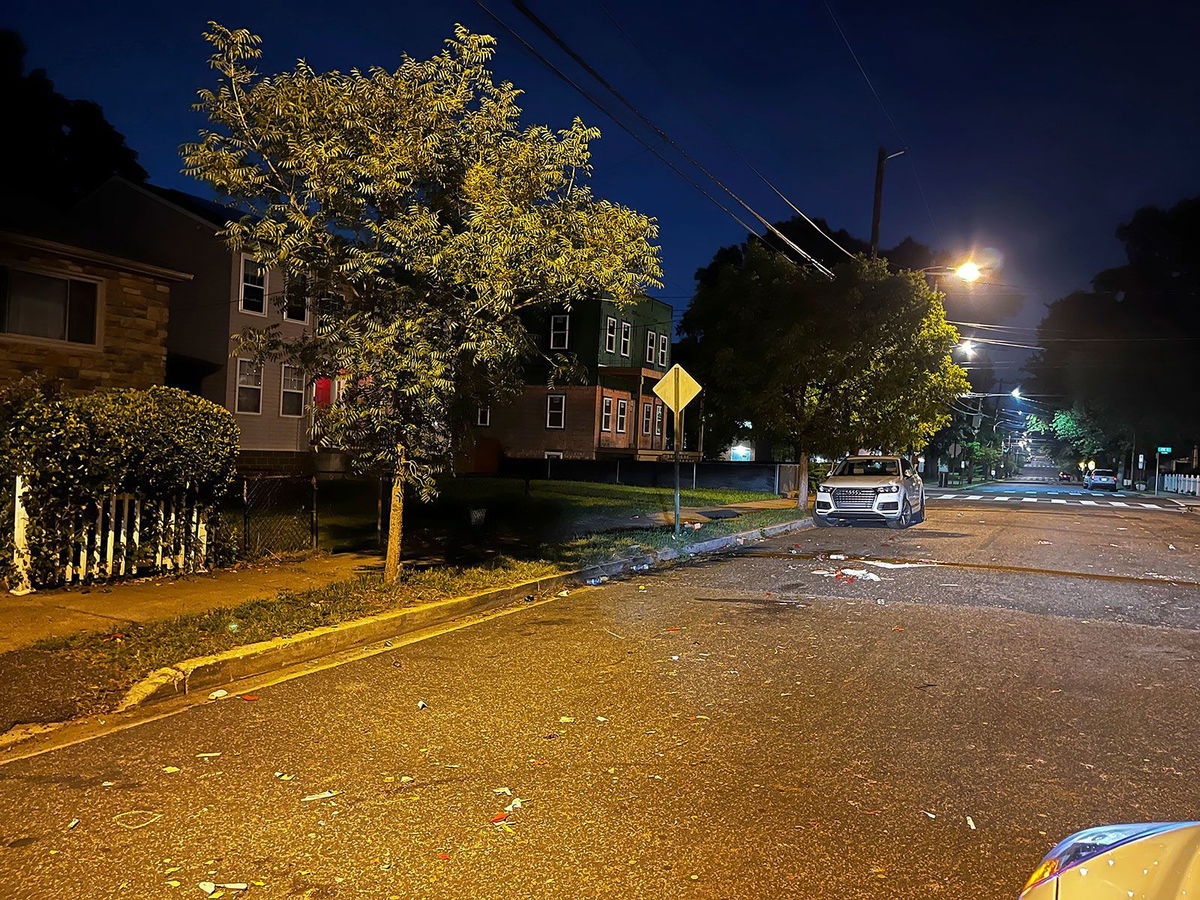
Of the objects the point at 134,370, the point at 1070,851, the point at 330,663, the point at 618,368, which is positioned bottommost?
the point at 330,663

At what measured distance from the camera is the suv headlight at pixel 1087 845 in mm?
2273

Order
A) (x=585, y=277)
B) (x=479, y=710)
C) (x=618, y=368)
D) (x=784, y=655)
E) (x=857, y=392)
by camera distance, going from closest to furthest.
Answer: (x=479, y=710) < (x=784, y=655) < (x=585, y=277) < (x=857, y=392) < (x=618, y=368)

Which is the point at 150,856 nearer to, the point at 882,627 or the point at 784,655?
the point at 784,655

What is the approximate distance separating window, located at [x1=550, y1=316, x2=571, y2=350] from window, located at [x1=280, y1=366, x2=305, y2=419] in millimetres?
13215

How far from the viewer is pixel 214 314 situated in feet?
84.8

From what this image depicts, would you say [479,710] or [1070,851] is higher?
[1070,851]

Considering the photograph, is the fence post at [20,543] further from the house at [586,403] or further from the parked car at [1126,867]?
the house at [586,403]

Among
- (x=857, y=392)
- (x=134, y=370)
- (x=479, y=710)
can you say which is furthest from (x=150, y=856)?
→ (x=857, y=392)

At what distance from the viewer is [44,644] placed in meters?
6.72

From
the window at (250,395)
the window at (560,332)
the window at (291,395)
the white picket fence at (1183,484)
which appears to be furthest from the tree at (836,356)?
the white picket fence at (1183,484)

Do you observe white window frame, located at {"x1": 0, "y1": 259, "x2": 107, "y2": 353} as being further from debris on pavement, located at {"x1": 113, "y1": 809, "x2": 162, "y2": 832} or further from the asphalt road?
debris on pavement, located at {"x1": 113, "y1": 809, "x2": 162, "y2": 832}

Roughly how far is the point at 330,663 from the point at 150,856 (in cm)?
331

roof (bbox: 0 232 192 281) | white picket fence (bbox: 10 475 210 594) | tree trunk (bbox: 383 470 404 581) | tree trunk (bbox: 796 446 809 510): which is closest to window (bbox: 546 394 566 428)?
tree trunk (bbox: 796 446 809 510)

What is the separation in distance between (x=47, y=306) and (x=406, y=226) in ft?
40.8
